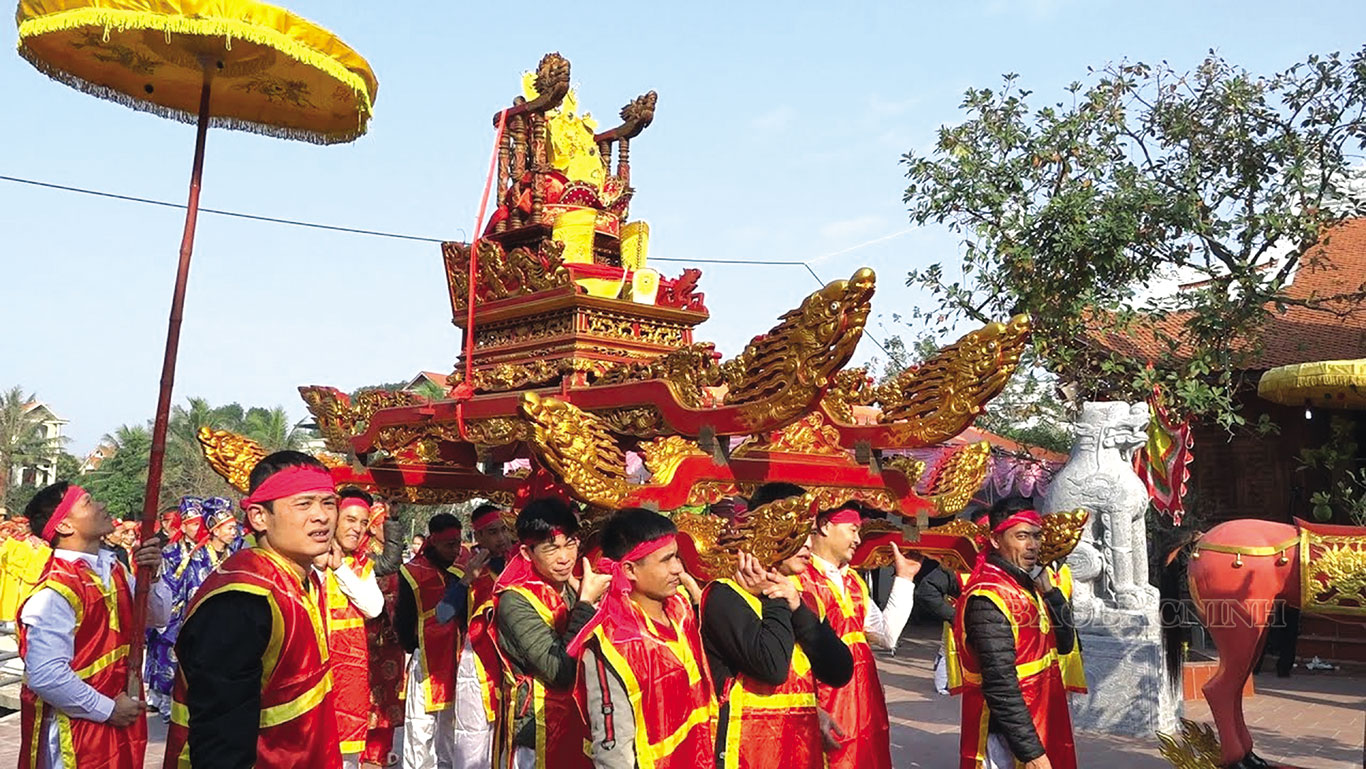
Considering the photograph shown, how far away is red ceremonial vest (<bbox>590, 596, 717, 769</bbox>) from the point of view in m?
3.10

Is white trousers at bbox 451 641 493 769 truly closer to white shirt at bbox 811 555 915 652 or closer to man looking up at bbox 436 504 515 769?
man looking up at bbox 436 504 515 769

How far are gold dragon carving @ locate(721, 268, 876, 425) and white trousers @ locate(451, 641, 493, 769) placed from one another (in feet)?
7.49

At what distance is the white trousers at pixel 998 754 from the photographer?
421cm

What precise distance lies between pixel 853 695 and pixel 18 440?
3012cm

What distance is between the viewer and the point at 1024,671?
171 inches

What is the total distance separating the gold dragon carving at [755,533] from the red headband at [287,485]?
3.78ft

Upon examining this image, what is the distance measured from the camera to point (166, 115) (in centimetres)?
439

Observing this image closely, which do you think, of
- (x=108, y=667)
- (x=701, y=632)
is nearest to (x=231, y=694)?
(x=701, y=632)

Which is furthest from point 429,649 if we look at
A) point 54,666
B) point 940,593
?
point 940,593

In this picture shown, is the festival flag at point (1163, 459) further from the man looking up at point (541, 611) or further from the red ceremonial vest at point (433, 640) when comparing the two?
the man looking up at point (541, 611)

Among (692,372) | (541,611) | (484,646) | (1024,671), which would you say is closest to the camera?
(692,372)

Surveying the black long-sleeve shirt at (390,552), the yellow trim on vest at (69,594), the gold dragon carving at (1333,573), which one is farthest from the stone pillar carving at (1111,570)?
the yellow trim on vest at (69,594)

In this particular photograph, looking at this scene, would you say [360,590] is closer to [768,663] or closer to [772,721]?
[772,721]

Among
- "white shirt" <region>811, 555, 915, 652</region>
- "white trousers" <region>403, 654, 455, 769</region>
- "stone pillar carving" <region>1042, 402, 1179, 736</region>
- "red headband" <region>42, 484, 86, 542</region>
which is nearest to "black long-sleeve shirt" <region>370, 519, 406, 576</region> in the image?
"white trousers" <region>403, 654, 455, 769</region>
